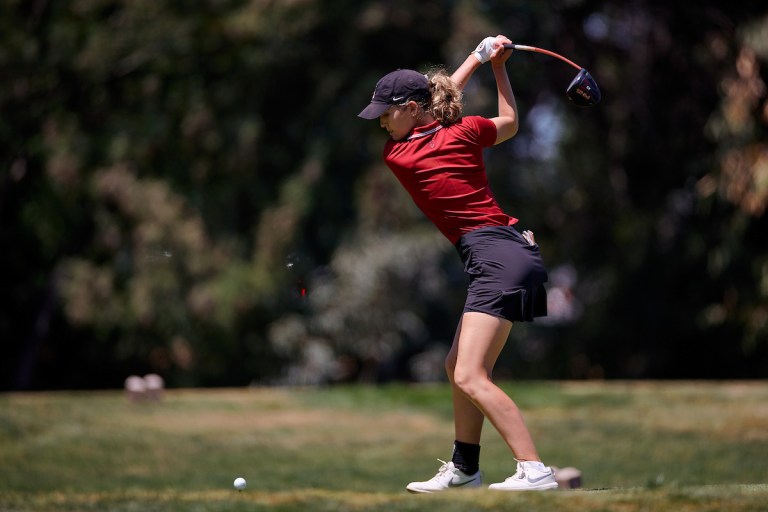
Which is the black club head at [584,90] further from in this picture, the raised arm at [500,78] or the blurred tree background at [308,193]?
the blurred tree background at [308,193]

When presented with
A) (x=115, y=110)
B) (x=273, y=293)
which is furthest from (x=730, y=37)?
(x=115, y=110)

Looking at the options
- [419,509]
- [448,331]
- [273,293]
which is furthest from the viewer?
[448,331]

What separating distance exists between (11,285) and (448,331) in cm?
714

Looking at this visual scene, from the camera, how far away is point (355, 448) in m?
11.0

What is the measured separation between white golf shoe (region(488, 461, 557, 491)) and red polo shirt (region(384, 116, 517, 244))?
3.77 ft

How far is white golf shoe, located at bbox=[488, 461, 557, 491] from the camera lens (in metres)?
5.60

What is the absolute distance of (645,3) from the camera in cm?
1980

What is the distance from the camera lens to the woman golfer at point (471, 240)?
571cm

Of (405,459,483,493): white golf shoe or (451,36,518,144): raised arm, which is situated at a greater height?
(451,36,518,144): raised arm

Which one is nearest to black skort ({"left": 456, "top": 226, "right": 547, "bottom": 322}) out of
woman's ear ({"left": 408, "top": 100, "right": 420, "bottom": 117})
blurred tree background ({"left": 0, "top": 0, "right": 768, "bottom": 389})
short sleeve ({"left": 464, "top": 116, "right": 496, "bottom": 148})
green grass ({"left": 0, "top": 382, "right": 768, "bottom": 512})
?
short sleeve ({"left": 464, "top": 116, "right": 496, "bottom": 148})

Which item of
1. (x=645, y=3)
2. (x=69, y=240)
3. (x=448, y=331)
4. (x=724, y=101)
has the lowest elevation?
(x=448, y=331)

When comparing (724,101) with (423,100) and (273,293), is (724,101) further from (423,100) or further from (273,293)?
(423,100)

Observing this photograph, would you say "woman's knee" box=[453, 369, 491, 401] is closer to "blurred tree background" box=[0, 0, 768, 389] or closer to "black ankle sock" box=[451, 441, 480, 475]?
"black ankle sock" box=[451, 441, 480, 475]

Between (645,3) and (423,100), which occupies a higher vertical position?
(645,3)
